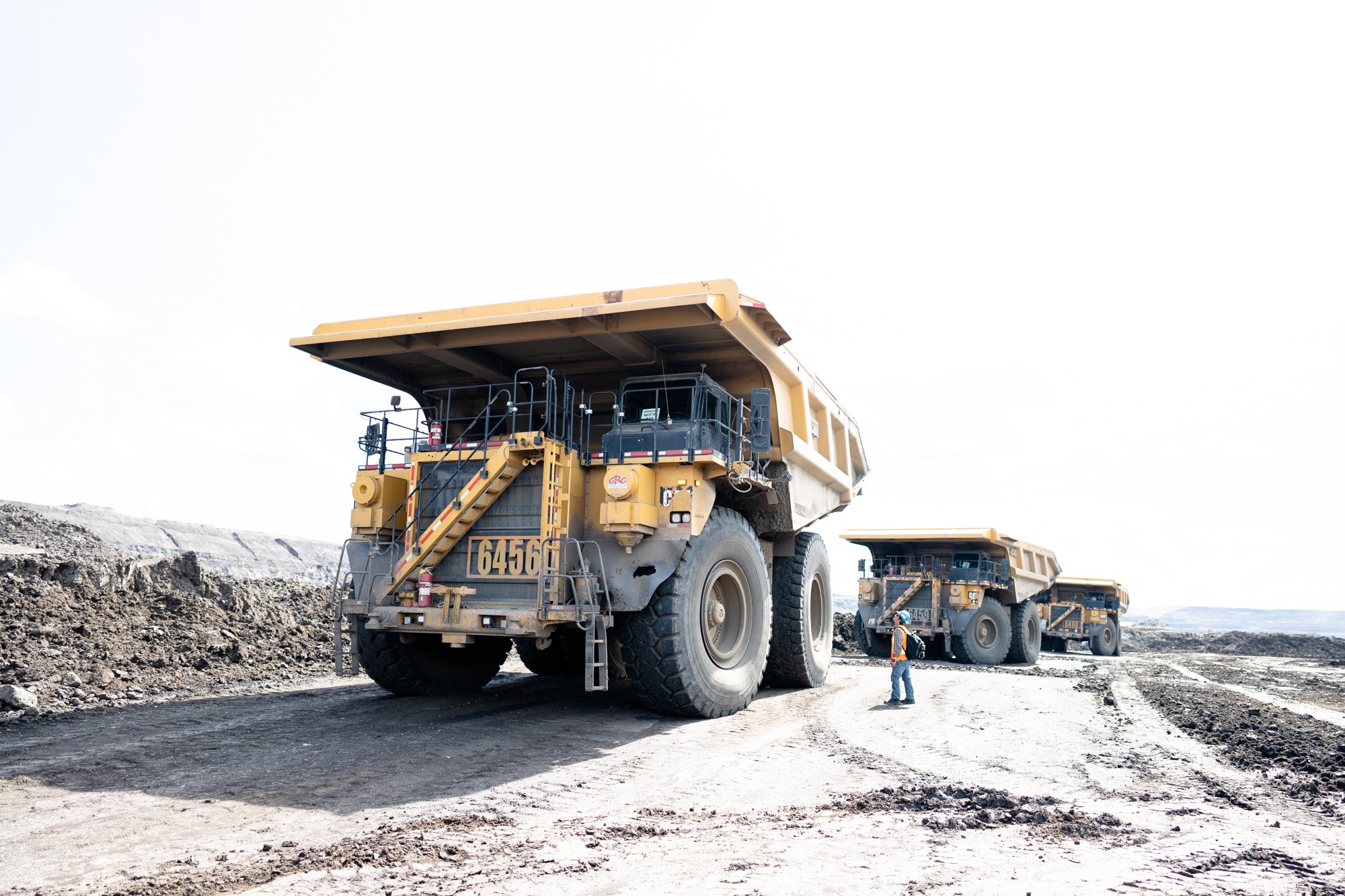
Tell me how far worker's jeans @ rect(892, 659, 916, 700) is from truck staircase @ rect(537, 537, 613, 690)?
4.07 meters

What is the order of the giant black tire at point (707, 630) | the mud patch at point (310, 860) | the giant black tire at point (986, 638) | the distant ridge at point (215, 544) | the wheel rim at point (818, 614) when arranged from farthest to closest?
the distant ridge at point (215, 544) → the giant black tire at point (986, 638) → the wheel rim at point (818, 614) → the giant black tire at point (707, 630) → the mud patch at point (310, 860)

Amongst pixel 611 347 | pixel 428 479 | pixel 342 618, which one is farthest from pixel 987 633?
pixel 342 618

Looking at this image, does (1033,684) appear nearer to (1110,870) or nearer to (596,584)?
(596,584)

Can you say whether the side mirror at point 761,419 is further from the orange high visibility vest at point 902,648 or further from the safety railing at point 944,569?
the safety railing at point 944,569

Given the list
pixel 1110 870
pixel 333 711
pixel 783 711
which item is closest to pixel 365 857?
pixel 1110 870

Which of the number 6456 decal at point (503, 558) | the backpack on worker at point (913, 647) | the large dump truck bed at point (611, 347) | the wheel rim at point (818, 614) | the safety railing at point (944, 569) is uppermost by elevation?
the large dump truck bed at point (611, 347)

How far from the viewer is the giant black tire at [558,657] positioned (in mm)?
10805

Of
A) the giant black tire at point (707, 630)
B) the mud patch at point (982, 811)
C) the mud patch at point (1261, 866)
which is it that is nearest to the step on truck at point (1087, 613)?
the giant black tire at point (707, 630)

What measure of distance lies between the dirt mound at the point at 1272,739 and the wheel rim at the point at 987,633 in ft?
21.1

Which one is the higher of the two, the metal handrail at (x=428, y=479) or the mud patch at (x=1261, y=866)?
the metal handrail at (x=428, y=479)

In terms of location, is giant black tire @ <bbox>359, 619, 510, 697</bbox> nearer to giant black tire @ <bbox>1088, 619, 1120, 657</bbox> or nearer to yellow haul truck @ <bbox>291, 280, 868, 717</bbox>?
yellow haul truck @ <bbox>291, 280, 868, 717</bbox>

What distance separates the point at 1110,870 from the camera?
4.00 metres

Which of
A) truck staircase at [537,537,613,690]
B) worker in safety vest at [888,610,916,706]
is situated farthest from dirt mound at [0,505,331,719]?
worker in safety vest at [888,610,916,706]

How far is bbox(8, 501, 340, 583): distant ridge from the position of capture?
Answer: 1593 inches
